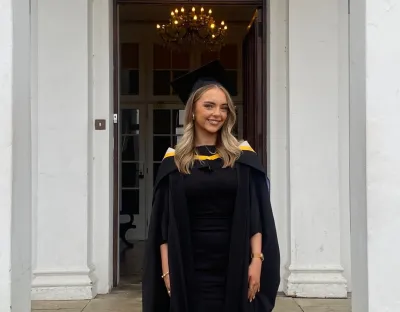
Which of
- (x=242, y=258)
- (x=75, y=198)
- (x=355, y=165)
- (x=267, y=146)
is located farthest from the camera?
(x=267, y=146)

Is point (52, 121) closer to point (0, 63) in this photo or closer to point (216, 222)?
point (0, 63)

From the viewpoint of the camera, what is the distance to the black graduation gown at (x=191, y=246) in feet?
10.5

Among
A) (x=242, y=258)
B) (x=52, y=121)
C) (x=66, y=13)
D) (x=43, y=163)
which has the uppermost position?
(x=66, y=13)

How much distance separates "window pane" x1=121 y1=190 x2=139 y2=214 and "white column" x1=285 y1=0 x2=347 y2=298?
564 centimetres

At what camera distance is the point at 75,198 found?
6035mm

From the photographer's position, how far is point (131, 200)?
11.4 meters

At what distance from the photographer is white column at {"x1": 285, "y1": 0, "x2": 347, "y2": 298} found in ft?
20.1

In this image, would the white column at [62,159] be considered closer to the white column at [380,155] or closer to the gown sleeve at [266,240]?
the gown sleeve at [266,240]

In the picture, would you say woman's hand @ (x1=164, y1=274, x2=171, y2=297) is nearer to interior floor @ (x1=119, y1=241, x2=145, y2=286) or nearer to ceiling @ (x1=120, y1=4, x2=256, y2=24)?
interior floor @ (x1=119, y1=241, x2=145, y2=286)

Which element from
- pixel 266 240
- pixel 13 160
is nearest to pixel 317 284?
pixel 266 240

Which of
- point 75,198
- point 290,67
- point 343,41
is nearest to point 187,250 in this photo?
point 75,198

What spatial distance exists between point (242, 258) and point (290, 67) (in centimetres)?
341

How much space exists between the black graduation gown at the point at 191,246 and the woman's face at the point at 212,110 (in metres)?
0.18

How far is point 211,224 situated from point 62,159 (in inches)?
126
